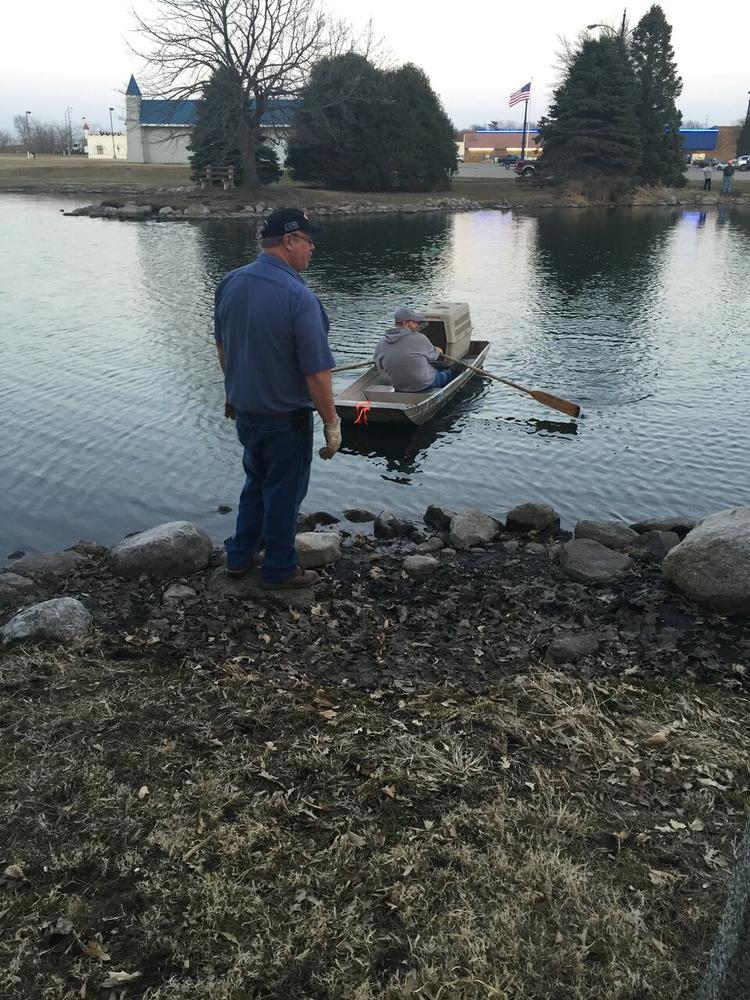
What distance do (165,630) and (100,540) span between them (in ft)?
13.0

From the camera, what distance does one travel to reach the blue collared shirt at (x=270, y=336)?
6219mm

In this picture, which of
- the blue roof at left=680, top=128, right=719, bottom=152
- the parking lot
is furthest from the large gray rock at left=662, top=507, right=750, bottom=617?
the blue roof at left=680, top=128, right=719, bottom=152

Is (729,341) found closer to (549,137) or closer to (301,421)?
(301,421)

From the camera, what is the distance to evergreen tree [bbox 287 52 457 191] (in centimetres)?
5781

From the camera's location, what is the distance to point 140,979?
133 inches

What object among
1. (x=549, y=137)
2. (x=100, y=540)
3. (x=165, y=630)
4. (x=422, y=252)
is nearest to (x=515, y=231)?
(x=422, y=252)

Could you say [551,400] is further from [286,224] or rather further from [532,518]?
[286,224]

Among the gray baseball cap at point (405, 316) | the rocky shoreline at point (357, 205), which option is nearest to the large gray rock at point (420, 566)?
the gray baseball cap at point (405, 316)

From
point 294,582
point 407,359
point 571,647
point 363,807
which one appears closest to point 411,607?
point 294,582

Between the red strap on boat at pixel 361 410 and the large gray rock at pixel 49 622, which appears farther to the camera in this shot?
the red strap on boat at pixel 361 410

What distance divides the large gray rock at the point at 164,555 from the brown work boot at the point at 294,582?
1023 millimetres

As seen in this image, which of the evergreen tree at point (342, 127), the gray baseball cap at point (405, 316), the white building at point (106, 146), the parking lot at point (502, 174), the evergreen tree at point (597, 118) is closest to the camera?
the gray baseball cap at point (405, 316)

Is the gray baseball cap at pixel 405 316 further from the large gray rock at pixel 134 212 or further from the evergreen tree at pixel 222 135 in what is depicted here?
the evergreen tree at pixel 222 135

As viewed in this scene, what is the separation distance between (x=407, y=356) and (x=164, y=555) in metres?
7.59
